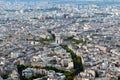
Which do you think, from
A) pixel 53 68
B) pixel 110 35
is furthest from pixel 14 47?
pixel 110 35

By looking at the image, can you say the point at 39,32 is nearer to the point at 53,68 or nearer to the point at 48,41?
the point at 48,41

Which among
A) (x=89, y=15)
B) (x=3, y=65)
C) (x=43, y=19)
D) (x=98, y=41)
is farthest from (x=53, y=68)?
(x=89, y=15)

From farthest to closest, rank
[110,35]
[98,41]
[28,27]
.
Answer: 1. [28,27]
2. [110,35]
3. [98,41]

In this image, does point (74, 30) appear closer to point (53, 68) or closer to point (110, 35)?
point (110, 35)

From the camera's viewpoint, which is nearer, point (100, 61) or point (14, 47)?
point (100, 61)

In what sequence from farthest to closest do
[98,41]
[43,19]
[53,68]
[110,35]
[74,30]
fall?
[43,19] → [74,30] → [110,35] → [98,41] → [53,68]

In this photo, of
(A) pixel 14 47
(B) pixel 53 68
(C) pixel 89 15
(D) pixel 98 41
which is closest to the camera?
(B) pixel 53 68

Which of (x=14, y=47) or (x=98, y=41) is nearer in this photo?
(x=14, y=47)

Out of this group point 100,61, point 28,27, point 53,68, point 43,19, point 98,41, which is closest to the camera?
point 53,68

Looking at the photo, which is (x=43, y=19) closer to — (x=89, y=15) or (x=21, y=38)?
(x=89, y=15)
